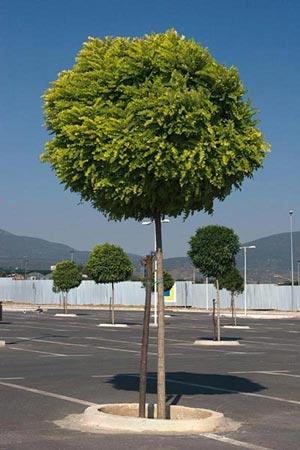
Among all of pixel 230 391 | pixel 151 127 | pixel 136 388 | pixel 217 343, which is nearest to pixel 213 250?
pixel 217 343

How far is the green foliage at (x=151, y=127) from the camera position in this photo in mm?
10695

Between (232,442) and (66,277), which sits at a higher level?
(66,277)

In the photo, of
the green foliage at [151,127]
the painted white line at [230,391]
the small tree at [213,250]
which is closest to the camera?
the green foliage at [151,127]

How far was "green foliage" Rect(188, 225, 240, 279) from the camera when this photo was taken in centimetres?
3195

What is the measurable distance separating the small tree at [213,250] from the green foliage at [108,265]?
1363 cm

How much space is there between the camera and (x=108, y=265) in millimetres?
45969

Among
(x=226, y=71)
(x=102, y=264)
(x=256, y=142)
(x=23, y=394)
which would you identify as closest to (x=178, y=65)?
(x=226, y=71)

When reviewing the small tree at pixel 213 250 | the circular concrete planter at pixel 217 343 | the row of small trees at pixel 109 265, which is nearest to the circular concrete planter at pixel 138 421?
the circular concrete planter at pixel 217 343

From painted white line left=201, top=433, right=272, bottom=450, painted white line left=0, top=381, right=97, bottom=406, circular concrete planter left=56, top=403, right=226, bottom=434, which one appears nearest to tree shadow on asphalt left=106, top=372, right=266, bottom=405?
painted white line left=0, top=381, right=97, bottom=406

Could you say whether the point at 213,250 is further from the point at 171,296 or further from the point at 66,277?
the point at 171,296

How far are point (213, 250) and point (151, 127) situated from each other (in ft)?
70.3

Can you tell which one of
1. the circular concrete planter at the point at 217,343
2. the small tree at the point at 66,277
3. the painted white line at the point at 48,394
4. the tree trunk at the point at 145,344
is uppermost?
the small tree at the point at 66,277

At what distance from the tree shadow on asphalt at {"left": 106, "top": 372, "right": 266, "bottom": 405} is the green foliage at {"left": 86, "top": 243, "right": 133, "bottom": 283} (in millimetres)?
27369

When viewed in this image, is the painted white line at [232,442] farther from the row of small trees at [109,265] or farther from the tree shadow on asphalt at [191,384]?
the row of small trees at [109,265]
